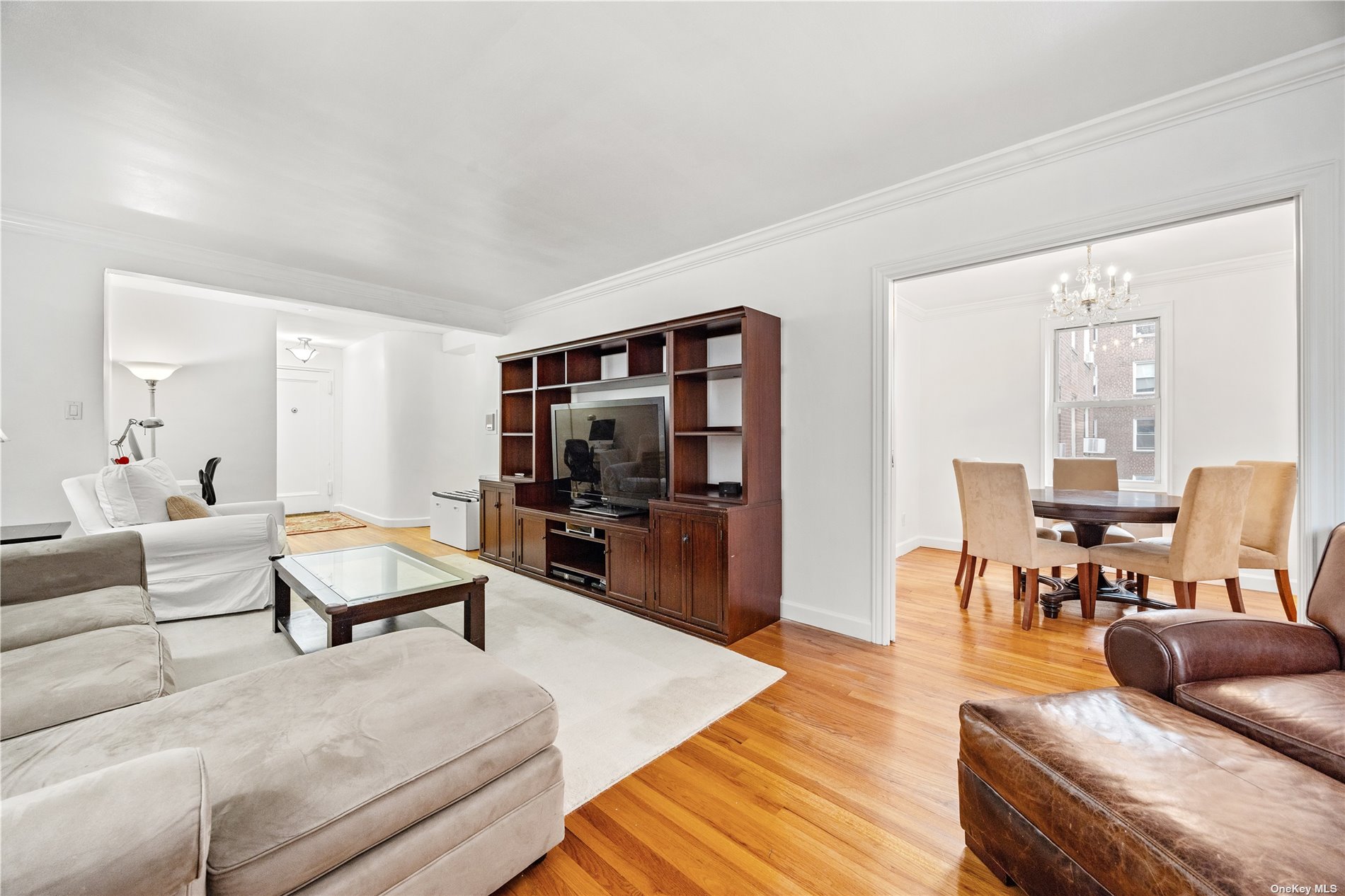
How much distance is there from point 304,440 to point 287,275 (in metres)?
4.38

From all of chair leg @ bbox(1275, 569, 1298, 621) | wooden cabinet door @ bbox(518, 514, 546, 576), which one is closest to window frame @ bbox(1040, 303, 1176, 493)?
chair leg @ bbox(1275, 569, 1298, 621)

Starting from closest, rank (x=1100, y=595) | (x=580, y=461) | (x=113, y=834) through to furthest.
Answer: (x=113, y=834) < (x=1100, y=595) < (x=580, y=461)

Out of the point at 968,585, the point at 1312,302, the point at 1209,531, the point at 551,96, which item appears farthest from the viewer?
the point at 968,585

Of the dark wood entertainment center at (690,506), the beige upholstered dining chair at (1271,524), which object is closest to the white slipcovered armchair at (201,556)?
the dark wood entertainment center at (690,506)

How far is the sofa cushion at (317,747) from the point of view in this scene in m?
0.97

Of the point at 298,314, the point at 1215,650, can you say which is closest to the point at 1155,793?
the point at 1215,650

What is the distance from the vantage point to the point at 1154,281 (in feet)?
14.6

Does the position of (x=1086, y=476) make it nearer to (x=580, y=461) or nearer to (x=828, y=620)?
(x=828, y=620)

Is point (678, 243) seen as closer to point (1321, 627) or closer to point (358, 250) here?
point (358, 250)

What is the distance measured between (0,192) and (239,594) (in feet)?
8.64

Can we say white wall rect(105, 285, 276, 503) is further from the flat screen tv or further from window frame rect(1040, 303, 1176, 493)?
window frame rect(1040, 303, 1176, 493)

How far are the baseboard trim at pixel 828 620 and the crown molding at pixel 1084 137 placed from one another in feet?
7.82

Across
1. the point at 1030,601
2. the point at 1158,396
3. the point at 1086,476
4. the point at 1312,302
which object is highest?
the point at 1312,302

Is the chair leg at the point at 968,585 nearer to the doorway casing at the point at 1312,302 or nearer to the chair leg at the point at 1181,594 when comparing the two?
the chair leg at the point at 1181,594
